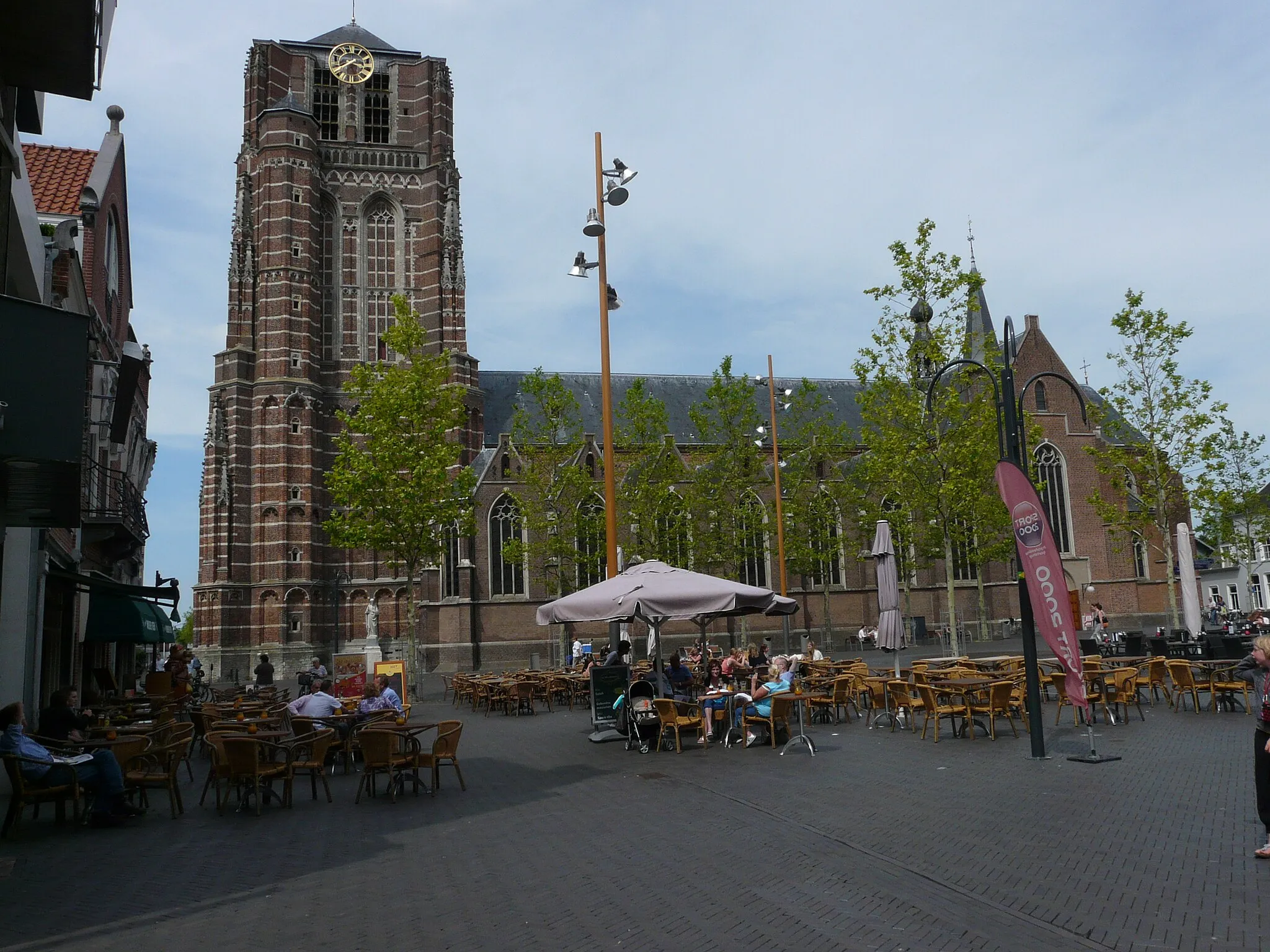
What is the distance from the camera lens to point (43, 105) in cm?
1147

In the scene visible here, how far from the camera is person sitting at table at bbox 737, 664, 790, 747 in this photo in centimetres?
1297

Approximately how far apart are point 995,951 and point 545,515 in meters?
31.3

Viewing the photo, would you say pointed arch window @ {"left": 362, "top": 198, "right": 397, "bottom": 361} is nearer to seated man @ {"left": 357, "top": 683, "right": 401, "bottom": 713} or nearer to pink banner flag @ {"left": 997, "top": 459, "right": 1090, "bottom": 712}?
seated man @ {"left": 357, "top": 683, "right": 401, "bottom": 713}

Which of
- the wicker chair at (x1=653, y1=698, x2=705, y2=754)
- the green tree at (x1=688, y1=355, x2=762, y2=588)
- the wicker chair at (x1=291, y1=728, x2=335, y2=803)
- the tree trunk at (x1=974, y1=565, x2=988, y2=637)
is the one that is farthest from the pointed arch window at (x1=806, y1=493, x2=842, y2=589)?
the wicker chair at (x1=291, y1=728, x2=335, y2=803)

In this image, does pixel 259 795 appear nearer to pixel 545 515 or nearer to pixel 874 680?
pixel 874 680

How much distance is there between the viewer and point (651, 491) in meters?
34.0

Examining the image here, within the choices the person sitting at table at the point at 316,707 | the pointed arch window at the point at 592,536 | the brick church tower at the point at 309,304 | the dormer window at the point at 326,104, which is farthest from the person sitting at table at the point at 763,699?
the dormer window at the point at 326,104


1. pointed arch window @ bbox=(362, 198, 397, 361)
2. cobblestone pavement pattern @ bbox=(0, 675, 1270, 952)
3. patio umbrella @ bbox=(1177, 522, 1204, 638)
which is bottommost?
cobblestone pavement pattern @ bbox=(0, 675, 1270, 952)

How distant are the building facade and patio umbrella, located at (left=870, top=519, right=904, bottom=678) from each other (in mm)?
22363

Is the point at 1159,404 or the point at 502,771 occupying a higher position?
the point at 1159,404

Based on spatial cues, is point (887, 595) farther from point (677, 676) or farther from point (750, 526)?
point (750, 526)

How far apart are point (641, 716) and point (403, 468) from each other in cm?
1542

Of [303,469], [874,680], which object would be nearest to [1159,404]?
[874,680]

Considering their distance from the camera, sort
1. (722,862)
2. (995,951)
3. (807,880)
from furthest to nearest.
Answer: (722,862)
(807,880)
(995,951)
